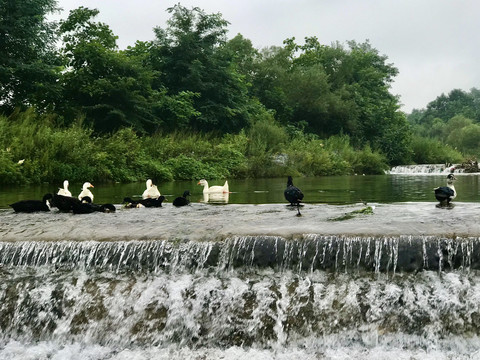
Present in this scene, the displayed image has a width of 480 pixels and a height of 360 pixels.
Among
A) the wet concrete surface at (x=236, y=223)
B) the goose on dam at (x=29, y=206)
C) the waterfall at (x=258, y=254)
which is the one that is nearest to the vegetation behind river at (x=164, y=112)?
the goose on dam at (x=29, y=206)

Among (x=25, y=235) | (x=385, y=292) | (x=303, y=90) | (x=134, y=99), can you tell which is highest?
(x=303, y=90)

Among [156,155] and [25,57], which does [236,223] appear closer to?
[156,155]

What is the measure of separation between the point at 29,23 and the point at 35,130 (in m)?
7.33

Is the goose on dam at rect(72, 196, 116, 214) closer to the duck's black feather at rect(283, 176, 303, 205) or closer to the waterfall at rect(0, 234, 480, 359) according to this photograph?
the waterfall at rect(0, 234, 480, 359)

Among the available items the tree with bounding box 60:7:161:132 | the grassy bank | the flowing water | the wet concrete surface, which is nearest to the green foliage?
the grassy bank

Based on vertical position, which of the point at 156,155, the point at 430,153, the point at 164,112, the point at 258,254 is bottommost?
the point at 258,254

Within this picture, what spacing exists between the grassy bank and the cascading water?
35.9 ft

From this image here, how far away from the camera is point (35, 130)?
20078 millimetres

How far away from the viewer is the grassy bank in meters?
17.8

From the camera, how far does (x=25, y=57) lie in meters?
25.0

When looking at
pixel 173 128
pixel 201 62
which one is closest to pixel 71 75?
pixel 173 128

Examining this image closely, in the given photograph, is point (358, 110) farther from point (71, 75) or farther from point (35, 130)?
point (35, 130)

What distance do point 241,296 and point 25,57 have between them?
75.3 feet

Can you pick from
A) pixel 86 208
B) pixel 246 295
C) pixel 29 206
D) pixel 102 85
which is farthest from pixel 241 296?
pixel 102 85
